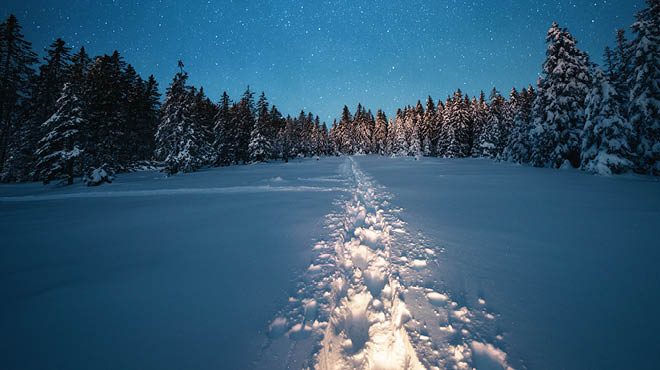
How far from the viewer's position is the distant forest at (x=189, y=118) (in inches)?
526

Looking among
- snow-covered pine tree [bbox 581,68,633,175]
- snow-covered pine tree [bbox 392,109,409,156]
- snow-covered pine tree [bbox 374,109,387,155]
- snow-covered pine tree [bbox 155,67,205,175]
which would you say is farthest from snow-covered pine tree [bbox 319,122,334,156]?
snow-covered pine tree [bbox 581,68,633,175]

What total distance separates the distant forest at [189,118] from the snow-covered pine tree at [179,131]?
94 millimetres

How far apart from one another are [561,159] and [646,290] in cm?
2102

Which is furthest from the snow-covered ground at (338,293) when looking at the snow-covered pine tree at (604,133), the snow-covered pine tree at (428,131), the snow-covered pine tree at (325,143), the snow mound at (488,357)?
the snow-covered pine tree at (325,143)

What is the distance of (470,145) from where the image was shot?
48.7 meters

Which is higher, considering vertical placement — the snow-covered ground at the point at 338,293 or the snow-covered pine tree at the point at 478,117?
the snow-covered pine tree at the point at 478,117

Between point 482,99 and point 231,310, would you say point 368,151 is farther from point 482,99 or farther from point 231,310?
point 231,310

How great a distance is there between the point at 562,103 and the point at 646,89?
4305 millimetres

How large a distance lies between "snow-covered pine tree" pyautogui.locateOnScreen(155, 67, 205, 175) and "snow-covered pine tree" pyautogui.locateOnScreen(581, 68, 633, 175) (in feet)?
96.9

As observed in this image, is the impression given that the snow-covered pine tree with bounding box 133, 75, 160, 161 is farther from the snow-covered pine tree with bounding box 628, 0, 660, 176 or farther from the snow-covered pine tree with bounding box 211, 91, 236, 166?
the snow-covered pine tree with bounding box 628, 0, 660, 176

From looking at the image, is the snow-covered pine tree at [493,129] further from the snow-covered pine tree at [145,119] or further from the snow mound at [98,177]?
the snow-covered pine tree at [145,119]

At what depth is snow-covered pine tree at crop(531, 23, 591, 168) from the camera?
17.2 m

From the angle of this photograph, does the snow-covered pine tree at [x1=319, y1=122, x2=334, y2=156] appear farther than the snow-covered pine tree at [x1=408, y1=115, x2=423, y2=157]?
Yes

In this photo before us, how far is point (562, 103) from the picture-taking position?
1762 cm
